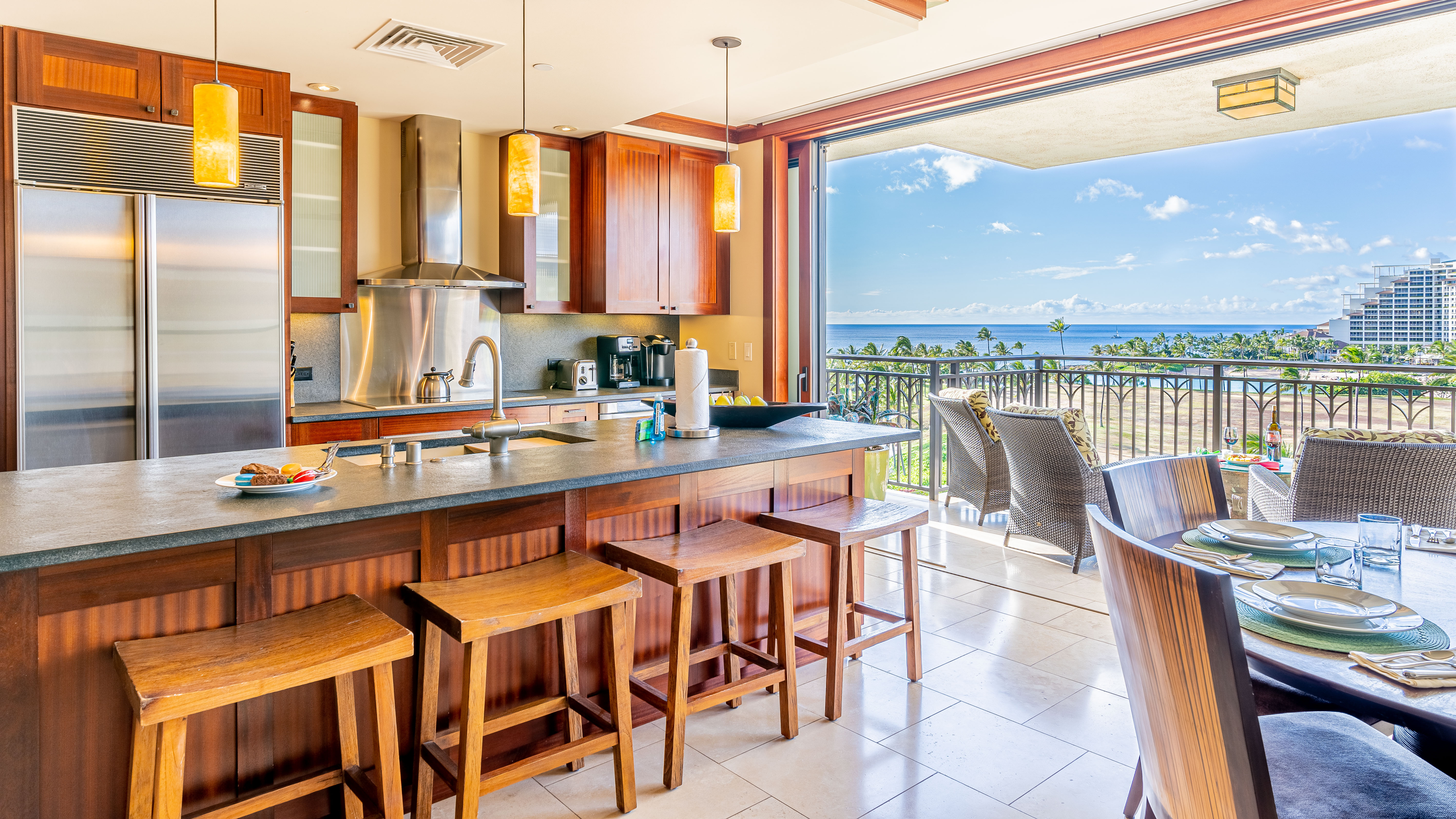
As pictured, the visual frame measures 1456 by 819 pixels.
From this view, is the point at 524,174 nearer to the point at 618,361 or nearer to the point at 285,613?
the point at 285,613

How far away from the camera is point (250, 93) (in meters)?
3.78

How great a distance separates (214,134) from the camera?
2.00 m

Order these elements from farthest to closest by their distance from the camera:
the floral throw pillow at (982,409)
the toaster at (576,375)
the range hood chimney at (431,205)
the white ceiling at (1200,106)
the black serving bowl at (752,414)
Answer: the toaster at (576,375) → the floral throw pillow at (982,409) → the range hood chimney at (431,205) → the white ceiling at (1200,106) → the black serving bowl at (752,414)

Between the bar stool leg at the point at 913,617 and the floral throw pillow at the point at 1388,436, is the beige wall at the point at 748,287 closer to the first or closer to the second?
the bar stool leg at the point at 913,617

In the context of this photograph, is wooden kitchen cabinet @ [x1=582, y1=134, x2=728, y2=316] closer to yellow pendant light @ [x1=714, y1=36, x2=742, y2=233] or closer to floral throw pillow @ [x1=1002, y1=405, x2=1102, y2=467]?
yellow pendant light @ [x1=714, y1=36, x2=742, y2=233]

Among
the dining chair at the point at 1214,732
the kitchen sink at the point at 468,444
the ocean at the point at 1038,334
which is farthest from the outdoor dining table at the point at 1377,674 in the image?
the ocean at the point at 1038,334

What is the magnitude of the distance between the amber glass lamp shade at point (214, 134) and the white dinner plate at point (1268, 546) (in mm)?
2446

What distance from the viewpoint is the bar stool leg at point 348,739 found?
1.89 metres

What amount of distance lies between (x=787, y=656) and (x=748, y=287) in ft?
11.5

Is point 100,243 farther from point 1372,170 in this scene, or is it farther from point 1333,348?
point 1372,170

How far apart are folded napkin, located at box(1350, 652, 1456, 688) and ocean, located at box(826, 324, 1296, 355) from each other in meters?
16.8

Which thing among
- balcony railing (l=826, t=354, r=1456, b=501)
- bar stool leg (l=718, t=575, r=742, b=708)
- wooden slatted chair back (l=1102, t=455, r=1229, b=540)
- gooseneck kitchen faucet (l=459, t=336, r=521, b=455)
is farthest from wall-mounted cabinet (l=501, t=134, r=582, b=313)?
wooden slatted chair back (l=1102, t=455, r=1229, b=540)

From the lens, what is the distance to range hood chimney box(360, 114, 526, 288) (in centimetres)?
464

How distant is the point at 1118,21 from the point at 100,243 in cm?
434
